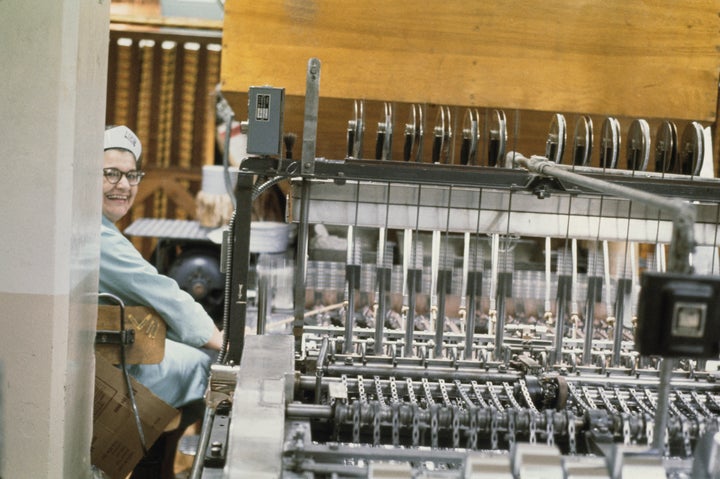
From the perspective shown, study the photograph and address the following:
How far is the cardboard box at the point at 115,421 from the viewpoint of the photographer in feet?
10.0

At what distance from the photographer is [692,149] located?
2.79m

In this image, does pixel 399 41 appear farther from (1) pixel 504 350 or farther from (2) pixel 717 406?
(2) pixel 717 406

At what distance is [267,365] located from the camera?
7.19 ft

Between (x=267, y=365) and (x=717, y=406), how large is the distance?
4.30 ft

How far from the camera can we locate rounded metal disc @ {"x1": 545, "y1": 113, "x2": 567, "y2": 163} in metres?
2.77

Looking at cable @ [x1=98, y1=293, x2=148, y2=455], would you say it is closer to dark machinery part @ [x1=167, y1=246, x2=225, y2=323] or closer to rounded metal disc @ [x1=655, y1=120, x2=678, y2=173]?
rounded metal disc @ [x1=655, y1=120, x2=678, y2=173]

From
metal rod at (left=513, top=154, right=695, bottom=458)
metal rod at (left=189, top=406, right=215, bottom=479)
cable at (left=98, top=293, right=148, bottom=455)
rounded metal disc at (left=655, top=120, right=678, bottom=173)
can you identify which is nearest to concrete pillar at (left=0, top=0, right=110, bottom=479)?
metal rod at (left=189, top=406, right=215, bottom=479)

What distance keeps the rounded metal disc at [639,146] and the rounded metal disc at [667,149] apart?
8cm

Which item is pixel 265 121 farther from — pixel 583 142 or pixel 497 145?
pixel 583 142

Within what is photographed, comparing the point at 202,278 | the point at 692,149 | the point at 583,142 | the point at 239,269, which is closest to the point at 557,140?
the point at 583,142

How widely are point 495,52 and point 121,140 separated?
1.57 metres

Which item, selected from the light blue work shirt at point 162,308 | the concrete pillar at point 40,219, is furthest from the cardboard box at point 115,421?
the concrete pillar at point 40,219

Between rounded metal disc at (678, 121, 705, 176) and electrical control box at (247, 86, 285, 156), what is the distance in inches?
52.3

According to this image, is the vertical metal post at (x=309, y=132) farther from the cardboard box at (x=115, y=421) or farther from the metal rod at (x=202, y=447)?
the cardboard box at (x=115, y=421)
